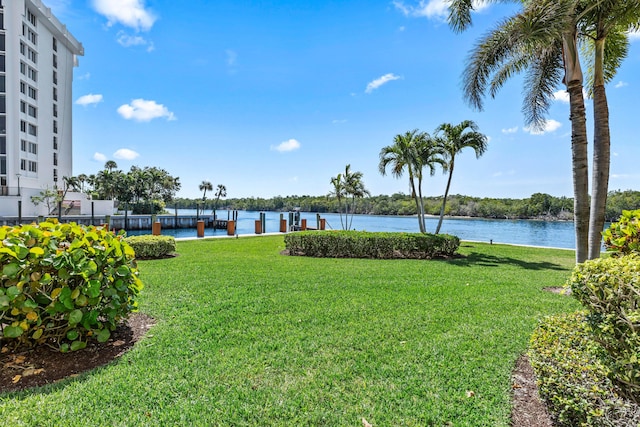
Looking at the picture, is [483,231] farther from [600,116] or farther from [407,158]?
[600,116]

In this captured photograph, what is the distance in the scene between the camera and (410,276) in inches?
286

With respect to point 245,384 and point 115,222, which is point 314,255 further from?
point 115,222

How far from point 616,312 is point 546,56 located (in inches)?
350

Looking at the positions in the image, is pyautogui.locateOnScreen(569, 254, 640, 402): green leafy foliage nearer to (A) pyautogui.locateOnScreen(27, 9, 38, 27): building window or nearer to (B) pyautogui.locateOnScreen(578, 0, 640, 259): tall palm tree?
(B) pyautogui.locateOnScreen(578, 0, 640, 259): tall palm tree

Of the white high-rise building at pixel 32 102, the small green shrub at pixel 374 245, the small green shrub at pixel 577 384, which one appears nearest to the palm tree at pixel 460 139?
the small green shrub at pixel 374 245

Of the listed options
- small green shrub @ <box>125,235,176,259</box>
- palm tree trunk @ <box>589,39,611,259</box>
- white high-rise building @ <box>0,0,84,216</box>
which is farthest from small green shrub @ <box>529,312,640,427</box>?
white high-rise building @ <box>0,0,84,216</box>

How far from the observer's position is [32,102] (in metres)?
35.9

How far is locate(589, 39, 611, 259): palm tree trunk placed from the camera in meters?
6.18

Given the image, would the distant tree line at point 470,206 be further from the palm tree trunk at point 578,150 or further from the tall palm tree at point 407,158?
the palm tree trunk at point 578,150

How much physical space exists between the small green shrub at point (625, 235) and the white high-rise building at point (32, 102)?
4186cm

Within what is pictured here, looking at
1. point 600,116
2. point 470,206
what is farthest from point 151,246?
point 470,206

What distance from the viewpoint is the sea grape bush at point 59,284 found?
2.84m

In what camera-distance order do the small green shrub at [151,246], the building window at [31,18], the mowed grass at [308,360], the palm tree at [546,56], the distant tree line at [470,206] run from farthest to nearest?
1. the distant tree line at [470,206]
2. the building window at [31,18]
3. the small green shrub at [151,246]
4. the palm tree at [546,56]
5. the mowed grass at [308,360]

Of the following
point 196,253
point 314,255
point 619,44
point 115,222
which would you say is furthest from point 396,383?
point 115,222
